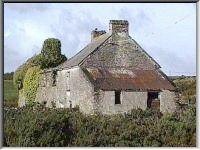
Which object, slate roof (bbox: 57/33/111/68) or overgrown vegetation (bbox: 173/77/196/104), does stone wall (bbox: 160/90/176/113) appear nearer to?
overgrown vegetation (bbox: 173/77/196/104)

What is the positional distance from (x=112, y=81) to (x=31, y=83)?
0.82 m

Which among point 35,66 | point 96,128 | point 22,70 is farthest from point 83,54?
point 96,128

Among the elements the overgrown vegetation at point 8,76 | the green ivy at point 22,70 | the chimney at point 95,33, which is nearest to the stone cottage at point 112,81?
the chimney at point 95,33

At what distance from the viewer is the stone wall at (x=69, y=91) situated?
17.9 feet

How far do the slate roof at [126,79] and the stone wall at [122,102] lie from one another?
64 mm

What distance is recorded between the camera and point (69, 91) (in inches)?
218

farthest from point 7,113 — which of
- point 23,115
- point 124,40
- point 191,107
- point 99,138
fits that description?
point 191,107

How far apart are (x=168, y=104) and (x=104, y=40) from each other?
0.90 m

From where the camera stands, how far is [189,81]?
17.4 feet

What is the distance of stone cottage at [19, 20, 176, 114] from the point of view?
543 cm

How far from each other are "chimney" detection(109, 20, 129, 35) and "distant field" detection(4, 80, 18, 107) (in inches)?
43.2

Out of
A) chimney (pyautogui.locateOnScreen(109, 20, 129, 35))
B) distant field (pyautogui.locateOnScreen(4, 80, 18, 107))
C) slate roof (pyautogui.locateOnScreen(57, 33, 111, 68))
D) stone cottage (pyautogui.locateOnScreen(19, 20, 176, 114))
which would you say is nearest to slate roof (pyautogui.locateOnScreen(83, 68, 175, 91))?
stone cottage (pyautogui.locateOnScreen(19, 20, 176, 114))

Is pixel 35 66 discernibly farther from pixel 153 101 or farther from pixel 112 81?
pixel 153 101

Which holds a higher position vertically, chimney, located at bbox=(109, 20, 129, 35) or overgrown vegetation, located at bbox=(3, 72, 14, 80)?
chimney, located at bbox=(109, 20, 129, 35)
